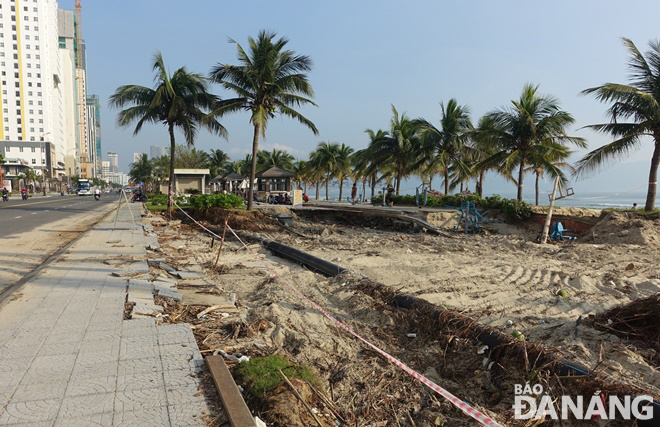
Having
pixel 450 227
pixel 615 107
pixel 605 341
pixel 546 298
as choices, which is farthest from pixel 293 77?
pixel 605 341

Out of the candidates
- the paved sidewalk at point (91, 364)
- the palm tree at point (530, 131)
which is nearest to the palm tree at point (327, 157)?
the palm tree at point (530, 131)

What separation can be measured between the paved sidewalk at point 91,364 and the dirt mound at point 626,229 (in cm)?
1511

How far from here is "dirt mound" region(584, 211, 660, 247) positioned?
1347 cm

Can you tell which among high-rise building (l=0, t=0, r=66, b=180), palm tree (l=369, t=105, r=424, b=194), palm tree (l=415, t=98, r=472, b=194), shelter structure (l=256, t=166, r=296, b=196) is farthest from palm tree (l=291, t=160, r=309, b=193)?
high-rise building (l=0, t=0, r=66, b=180)

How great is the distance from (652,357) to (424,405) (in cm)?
269

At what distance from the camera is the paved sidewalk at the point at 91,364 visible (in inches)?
111

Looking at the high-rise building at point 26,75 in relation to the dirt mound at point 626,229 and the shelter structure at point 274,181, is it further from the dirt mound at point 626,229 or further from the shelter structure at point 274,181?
the dirt mound at point 626,229

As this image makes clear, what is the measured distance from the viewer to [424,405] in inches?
138

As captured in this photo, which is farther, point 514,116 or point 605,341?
point 514,116

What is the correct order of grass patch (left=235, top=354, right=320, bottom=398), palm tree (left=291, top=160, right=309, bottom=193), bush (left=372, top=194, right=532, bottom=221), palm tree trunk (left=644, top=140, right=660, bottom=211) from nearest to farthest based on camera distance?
grass patch (left=235, top=354, right=320, bottom=398) < palm tree trunk (left=644, top=140, right=660, bottom=211) < bush (left=372, top=194, right=532, bottom=221) < palm tree (left=291, top=160, right=309, bottom=193)

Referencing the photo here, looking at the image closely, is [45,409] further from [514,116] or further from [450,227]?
[514,116]

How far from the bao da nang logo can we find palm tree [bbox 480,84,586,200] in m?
20.0

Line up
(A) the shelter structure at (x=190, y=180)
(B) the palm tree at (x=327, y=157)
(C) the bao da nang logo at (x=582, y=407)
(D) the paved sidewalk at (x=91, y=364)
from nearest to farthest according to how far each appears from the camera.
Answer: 1. (D) the paved sidewalk at (x=91, y=364)
2. (C) the bao da nang logo at (x=582, y=407)
3. (A) the shelter structure at (x=190, y=180)
4. (B) the palm tree at (x=327, y=157)

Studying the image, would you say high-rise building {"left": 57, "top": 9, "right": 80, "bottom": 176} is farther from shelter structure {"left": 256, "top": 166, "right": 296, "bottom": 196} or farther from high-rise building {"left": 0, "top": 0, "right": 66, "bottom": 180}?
shelter structure {"left": 256, "top": 166, "right": 296, "bottom": 196}
